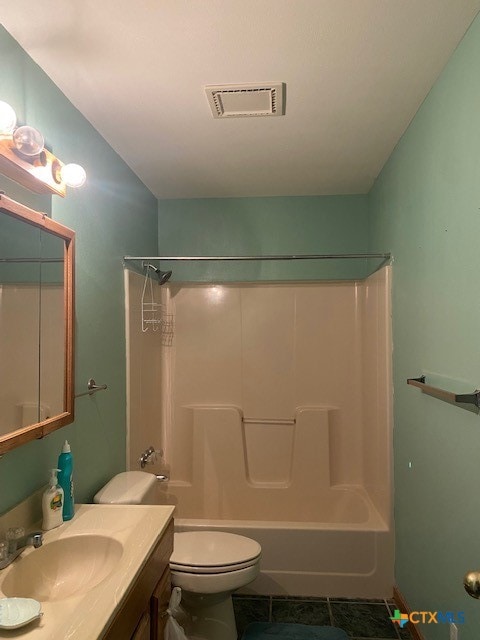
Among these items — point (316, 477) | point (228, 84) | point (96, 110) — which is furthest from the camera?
point (316, 477)

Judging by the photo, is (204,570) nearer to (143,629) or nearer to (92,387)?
(143,629)

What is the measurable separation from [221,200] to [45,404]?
207 centimetres

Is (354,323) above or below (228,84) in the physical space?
below

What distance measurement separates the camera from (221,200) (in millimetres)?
3119

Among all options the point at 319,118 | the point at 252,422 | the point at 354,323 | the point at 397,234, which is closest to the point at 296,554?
the point at 252,422

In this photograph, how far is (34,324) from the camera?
4.81ft

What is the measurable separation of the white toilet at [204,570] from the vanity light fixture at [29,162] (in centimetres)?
130

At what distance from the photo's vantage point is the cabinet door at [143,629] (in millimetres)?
1209

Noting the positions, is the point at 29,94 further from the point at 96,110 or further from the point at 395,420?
the point at 395,420

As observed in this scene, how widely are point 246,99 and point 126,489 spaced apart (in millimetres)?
1781

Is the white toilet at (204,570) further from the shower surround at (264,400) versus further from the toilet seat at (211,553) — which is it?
the shower surround at (264,400)

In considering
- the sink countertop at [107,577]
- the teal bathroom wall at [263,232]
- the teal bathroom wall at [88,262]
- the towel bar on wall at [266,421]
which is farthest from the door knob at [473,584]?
the teal bathroom wall at [263,232]

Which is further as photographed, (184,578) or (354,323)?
(354,323)

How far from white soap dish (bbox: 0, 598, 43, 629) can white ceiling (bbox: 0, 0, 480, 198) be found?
1.63 m
